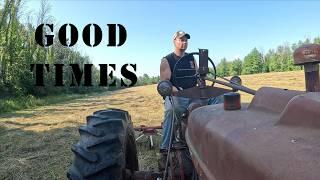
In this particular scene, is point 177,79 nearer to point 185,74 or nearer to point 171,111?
point 185,74

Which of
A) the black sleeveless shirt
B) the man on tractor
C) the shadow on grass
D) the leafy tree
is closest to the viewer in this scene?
the man on tractor

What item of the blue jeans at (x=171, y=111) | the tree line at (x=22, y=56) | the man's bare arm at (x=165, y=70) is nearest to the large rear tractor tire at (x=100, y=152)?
the blue jeans at (x=171, y=111)

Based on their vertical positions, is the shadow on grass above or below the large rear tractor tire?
below

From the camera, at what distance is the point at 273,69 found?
89.0m

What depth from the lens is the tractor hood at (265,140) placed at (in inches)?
51.3

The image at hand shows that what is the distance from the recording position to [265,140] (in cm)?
156

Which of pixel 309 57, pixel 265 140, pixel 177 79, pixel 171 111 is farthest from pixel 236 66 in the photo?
pixel 265 140

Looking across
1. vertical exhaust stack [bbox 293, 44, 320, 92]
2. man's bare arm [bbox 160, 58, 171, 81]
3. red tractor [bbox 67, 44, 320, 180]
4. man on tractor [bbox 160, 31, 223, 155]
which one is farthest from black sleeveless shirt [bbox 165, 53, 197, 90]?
vertical exhaust stack [bbox 293, 44, 320, 92]

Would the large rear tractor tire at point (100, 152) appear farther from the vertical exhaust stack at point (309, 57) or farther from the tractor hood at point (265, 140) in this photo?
the vertical exhaust stack at point (309, 57)

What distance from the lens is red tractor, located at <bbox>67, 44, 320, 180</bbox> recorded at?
4.51 ft

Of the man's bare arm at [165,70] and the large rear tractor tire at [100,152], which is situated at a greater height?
the man's bare arm at [165,70]

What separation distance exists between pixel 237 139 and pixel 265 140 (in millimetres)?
175

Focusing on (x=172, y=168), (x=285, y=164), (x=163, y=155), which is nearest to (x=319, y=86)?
(x=285, y=164)

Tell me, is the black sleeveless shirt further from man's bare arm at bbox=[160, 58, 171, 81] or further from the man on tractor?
man's bare arm at bbox=[160, 58, 171, 81]
